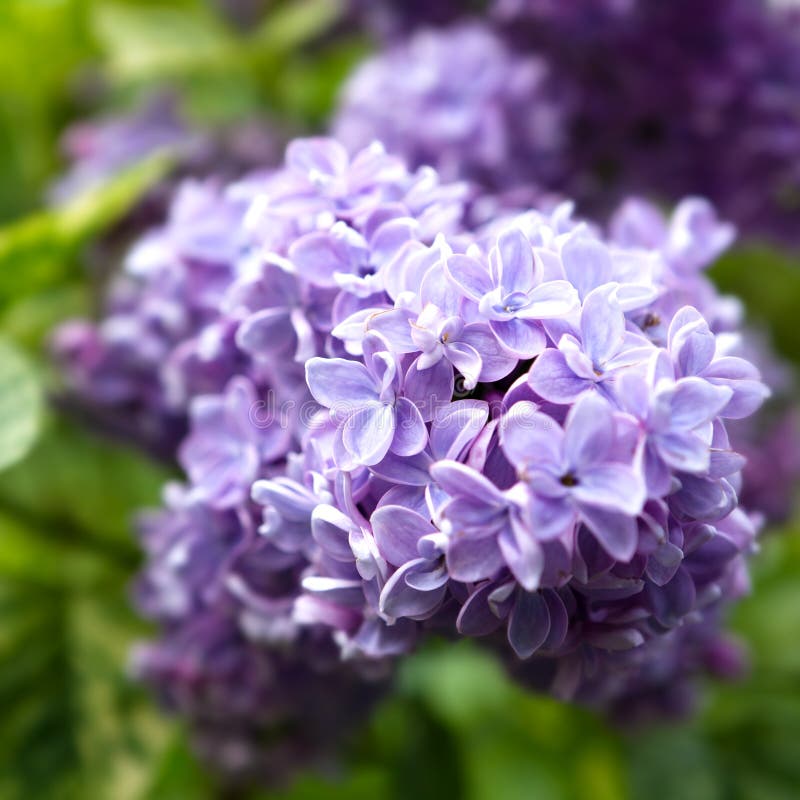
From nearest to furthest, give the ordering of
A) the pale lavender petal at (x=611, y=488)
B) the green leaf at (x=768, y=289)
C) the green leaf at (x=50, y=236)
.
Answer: the pale lavender petal at (x=611, y=488)
the green leaf at (x=50, y=236)
the green leaf at (x=768, y=289)

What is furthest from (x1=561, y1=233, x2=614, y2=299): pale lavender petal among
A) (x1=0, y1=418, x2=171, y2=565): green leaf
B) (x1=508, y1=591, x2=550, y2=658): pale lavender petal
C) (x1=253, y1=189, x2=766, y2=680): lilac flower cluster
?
(x1=0, y1=418, x2=171, y2=565): green leaf

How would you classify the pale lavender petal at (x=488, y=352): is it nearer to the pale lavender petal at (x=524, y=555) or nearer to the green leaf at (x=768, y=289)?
the pale lavender petal at (x=524, y=555)

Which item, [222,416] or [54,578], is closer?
[222,416]

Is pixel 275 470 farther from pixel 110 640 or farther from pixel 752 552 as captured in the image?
pixel 110 640

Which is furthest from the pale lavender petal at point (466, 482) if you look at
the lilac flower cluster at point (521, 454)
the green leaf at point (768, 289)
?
the green leaf at point (768, 289)

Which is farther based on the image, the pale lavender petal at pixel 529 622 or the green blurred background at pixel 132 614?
the green blurred background at pixel 132 614

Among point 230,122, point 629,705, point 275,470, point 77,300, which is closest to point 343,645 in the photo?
point 275,470

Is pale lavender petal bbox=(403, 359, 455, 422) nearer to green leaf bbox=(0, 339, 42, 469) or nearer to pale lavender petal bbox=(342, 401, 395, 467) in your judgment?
pale lavender petal bbox=(342, 401, 395, 467)
